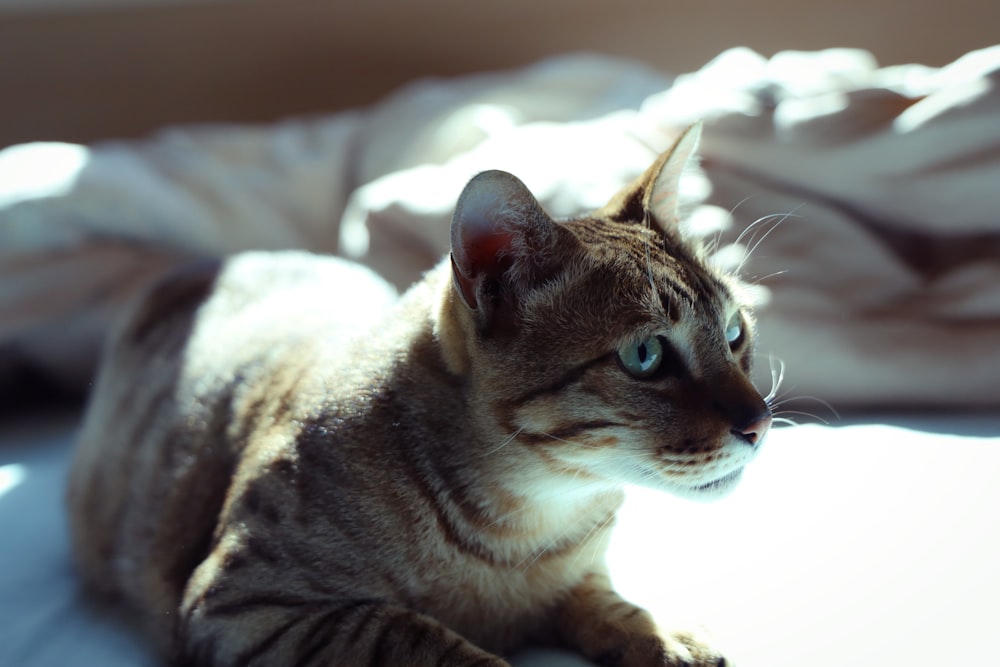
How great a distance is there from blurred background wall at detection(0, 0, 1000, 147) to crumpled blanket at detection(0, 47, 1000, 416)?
434 mm

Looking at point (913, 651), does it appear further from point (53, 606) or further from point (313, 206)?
point (313, 206)

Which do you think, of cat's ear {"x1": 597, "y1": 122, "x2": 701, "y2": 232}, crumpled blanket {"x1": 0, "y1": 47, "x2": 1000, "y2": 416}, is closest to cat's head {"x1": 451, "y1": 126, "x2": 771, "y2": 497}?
cat's ear {"x1": 597, "y1": 122, "x2": 701, "y2": 232}

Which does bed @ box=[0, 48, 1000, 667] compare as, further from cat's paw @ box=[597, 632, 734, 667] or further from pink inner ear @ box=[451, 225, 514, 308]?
pink inner ear @ box=[451, 225, 514, 308]

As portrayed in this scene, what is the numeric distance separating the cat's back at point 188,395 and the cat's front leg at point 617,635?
414mm

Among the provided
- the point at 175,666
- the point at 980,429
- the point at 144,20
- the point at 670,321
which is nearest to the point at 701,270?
the point at 670,321

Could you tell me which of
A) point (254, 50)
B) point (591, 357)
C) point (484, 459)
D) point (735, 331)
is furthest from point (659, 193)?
point (254, 50)

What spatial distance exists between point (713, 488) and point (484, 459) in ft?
0.83

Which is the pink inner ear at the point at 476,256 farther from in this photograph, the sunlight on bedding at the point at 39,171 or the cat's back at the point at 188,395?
the sunlight on bedding at the point at 39,171

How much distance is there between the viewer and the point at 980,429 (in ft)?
4.48

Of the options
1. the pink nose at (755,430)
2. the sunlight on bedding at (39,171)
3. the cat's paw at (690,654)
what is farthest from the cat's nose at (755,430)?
the sunlight on bedding at (39,171)

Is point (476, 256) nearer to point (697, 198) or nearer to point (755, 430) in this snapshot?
point (755, 430)

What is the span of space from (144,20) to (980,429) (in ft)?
8.18

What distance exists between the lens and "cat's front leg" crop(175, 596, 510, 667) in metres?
0.90

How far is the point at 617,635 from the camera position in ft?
3.26
